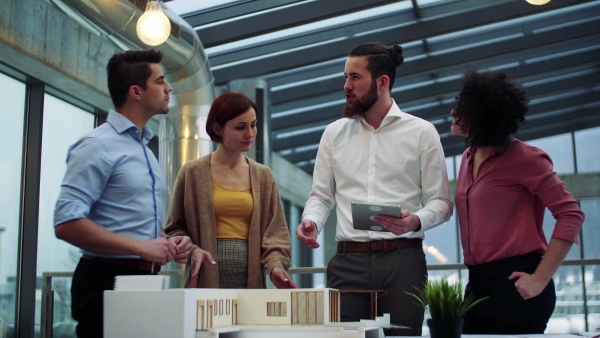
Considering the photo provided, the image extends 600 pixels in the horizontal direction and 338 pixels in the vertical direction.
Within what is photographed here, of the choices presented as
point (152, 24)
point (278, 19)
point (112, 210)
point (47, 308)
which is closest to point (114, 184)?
point (112, 210)

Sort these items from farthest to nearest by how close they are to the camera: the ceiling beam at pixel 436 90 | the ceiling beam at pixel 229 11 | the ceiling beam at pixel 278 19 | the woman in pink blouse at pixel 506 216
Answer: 1. the ceiling beam at pixel 436 90
2. the ceiling beam at pixel 229 11
3. the ceiling beam at pixel 278 19
4. the woman in pink blouse at pixel 506 216

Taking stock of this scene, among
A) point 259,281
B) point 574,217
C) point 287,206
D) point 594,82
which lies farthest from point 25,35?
point 594,82

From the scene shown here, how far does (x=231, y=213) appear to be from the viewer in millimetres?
2621

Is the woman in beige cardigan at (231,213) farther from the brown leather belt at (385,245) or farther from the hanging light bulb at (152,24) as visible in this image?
the hanging light bulb at (152,24)

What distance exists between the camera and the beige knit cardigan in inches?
101

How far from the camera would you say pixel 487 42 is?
7730 mm

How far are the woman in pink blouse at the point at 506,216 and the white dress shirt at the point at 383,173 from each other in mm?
119

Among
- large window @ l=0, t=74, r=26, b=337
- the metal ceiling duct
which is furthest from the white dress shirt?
large window @ l=0, t=74, r=26, b=337

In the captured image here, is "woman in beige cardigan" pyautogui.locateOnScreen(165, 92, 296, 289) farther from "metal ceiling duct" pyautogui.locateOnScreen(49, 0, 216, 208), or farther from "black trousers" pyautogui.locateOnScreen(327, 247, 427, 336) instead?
"metal ceiling duct" pyautogui.locateOnScreen(49, 0, 216, 208)

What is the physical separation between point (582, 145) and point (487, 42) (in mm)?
2995

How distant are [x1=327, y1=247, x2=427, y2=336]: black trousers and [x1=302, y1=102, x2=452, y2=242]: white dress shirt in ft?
0.23

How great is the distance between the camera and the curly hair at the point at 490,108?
2363mm

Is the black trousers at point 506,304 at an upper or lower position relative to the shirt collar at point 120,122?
lower

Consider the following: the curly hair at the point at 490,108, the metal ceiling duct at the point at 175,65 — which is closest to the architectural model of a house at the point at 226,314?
the curly hair at the point at 490,108
